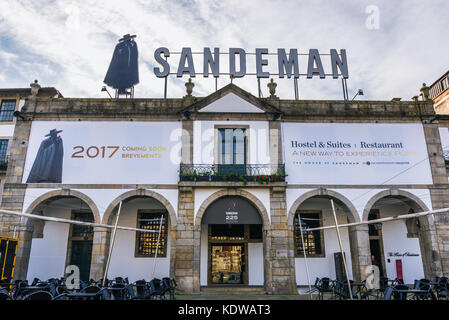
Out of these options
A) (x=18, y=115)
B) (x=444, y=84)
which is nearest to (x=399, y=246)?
(x=444, y=84)

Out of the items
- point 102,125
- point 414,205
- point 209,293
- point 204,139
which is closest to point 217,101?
point 204,139

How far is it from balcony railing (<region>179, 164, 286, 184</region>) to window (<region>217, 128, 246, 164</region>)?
1.46ft

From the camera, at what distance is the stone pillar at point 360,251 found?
14.2 metres

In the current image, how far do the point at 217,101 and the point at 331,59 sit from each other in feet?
24.3

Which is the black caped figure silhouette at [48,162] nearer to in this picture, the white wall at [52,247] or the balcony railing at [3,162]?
the white wall at [52,247]

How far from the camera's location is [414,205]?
15.1m

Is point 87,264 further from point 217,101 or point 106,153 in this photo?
point 217,101

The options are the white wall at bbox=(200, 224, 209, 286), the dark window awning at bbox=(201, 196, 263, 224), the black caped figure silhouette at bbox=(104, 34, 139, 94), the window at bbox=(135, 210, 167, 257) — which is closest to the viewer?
the dark window awning at bbox=(201, 196, 263, 224)

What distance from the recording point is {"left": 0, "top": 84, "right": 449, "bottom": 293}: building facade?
14547mm

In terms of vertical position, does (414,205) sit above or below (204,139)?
below

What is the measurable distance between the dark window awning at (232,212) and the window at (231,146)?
1.90 meters

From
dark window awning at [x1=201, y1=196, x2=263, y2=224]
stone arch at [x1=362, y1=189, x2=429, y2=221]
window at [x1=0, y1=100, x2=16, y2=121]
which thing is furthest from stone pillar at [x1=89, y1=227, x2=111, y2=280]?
stone arch at [x1=362, y1=189, x2=429, y2=221]

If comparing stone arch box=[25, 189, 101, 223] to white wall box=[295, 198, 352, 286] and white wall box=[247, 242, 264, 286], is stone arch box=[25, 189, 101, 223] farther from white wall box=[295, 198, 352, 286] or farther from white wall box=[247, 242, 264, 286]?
white wall box=[295, 198, 352, 286]

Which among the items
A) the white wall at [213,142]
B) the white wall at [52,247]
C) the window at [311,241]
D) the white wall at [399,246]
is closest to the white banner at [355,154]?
the white wall at [213,142]
